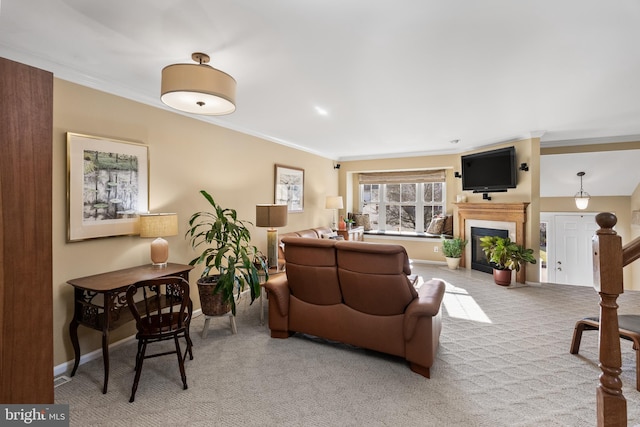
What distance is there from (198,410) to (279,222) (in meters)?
2.19

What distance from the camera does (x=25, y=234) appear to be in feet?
3.03

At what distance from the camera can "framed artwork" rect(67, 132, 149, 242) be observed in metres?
2.43

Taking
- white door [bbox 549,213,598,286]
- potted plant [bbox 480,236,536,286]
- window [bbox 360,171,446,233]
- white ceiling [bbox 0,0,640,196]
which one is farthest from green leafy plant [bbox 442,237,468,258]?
white ceiling [bbox 0,0,640,196]

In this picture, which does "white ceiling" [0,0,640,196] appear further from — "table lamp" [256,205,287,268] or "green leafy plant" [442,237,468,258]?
"green leafy plant" [442,237,468,258]

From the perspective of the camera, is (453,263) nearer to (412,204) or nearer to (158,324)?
(412,204)

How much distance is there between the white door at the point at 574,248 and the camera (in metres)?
6.04

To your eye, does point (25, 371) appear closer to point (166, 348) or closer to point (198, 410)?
point (198, 410)

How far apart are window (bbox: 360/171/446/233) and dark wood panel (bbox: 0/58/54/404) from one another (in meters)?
6.69

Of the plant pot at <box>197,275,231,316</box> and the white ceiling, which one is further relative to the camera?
the plant pot at <box>197,275,231,316</box>

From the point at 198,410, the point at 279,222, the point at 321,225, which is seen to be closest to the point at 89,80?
the point at 279,222

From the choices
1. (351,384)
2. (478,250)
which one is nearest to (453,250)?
(478,250)

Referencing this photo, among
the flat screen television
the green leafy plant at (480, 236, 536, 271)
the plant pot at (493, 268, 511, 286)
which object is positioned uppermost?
the flat screen television

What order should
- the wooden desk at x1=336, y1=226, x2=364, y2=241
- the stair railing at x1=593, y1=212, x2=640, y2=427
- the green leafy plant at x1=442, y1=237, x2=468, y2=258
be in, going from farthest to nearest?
the wooden desk at x1=336, y1=226, x2=364, y2=241 < the green leafy plant at x1=442, y1=237, x2=468, y2=258 < the stair railing at x1=593, y1=212, x2=640, y2=427

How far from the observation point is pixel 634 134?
468 centimetres
